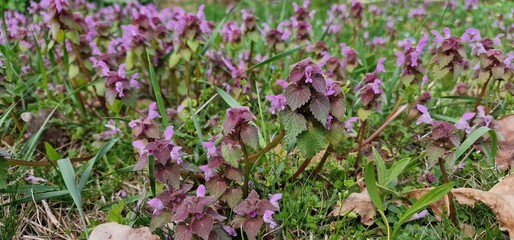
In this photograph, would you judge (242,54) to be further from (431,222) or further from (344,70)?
(431,222)

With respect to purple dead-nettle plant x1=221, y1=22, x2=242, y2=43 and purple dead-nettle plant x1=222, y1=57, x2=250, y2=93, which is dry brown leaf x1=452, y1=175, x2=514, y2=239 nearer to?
purple dead-nettle plant x1=222, y1=57, x2=250, y2=93

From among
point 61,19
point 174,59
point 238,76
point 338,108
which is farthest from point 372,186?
point 61,19

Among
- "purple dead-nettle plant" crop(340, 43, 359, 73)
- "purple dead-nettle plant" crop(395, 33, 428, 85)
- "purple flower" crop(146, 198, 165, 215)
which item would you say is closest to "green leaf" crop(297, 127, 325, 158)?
"purple flower" crop(146, 198, 165, 215)

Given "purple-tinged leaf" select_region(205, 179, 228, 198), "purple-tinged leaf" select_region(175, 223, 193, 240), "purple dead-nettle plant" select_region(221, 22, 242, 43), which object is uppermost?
"purple dead-nettle plant" select_region(221, 22, 242, 43)

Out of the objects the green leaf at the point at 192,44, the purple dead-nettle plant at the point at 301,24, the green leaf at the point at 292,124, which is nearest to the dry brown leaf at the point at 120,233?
the green leaf at the point at 292,124

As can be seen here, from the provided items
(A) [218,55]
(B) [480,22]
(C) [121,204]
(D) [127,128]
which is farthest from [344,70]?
(B) [480,22]

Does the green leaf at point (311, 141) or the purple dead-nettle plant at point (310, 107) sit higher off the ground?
the purple dead-nettle plant at point (310, 107)

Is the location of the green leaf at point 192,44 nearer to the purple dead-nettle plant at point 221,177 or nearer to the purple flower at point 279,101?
the purple dead-nettle plant at point 221,177

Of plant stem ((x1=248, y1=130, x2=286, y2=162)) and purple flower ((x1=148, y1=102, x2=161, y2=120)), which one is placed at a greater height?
purple flower ((x1=148, y1=102, x2=161, y2=120))
